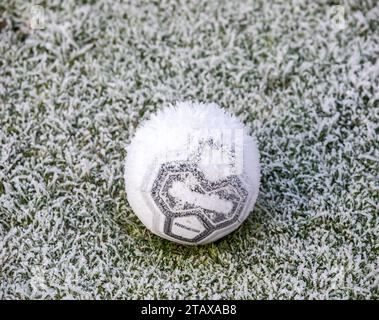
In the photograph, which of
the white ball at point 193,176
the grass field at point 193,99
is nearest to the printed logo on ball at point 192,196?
the white ball at point 193,176

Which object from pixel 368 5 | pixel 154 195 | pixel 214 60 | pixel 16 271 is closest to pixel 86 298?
pixel 16 271

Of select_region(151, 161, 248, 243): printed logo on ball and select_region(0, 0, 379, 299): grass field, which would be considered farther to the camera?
select_region(0, 0, 379, 299): grass field

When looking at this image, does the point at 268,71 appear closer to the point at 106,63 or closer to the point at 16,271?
the point at 106,63

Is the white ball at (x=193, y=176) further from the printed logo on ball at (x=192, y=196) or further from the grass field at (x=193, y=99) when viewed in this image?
the grass field at (x=193, y=99)

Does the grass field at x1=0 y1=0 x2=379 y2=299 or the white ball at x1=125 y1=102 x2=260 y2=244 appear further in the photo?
the grass field at x1=0 y1=0 x2=379 y2=299

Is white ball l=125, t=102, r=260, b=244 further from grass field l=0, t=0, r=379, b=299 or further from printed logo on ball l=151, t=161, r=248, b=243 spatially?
grass field l=0, t=0, r=379, b=299

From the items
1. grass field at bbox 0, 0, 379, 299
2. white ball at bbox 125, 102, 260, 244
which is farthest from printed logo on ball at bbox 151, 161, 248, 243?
grass field at bbox 0, 0, 379, 299
